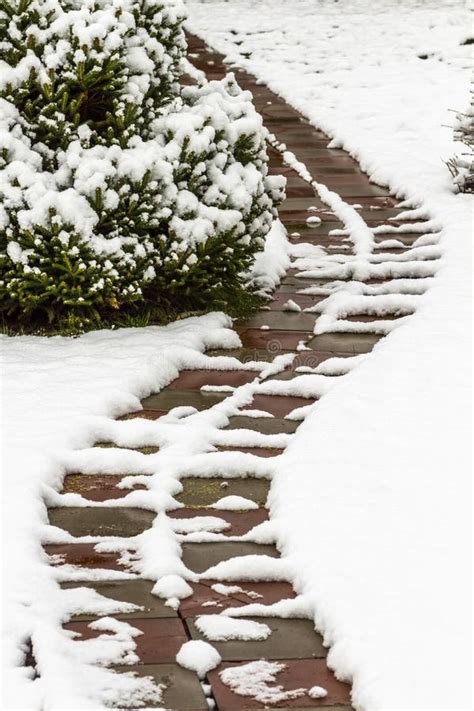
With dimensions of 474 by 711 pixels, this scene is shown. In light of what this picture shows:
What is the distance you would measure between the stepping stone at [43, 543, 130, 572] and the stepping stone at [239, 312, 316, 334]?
210cm

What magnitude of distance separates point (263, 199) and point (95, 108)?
935 millimetres

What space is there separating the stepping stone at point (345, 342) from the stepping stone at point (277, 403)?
526 millimetres

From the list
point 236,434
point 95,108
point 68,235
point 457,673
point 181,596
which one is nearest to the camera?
point 457,673

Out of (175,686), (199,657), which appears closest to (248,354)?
(199,657)

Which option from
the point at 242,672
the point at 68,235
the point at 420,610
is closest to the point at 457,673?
the point at 420,610

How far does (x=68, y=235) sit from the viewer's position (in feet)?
16.2

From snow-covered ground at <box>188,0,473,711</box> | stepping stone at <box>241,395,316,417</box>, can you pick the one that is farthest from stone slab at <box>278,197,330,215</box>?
stepping stone at <box>241,395,316,417</box>

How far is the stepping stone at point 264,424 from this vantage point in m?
4.35

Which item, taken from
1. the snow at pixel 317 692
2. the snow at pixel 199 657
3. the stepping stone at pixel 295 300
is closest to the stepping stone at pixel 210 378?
the stepping stone at pixel 295 300

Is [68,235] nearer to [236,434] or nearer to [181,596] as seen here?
[236,434]

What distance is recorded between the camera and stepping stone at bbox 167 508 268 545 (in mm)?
3625

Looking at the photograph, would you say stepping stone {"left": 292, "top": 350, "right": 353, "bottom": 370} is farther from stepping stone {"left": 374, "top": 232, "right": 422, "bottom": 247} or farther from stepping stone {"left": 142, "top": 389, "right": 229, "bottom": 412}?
stepping stone {"left": 374, "top": 232, "right": 422, "bottom": 247}

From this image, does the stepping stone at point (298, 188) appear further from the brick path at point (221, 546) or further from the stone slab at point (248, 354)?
the stone slab at point (248, 354)

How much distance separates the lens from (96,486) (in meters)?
3.90
